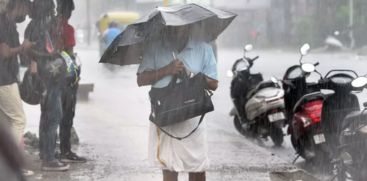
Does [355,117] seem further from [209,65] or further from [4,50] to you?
[4,50]

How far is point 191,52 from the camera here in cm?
491

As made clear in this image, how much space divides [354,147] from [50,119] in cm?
272

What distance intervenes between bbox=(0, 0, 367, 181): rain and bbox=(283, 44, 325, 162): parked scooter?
13mm

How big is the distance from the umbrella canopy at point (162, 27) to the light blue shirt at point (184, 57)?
0.07 metres

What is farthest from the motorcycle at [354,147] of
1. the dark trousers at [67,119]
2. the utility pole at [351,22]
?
the utility pole at [351,22]

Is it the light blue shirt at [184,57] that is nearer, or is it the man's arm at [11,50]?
the light blue shirt at [184,57]


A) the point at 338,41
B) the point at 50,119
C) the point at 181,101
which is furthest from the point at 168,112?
the point at 338,41

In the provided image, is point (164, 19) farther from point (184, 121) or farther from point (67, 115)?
point (67, 115)

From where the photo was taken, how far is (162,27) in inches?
193

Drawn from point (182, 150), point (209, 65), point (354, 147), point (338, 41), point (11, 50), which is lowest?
point (338, 41)

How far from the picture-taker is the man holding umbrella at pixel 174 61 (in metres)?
4.84

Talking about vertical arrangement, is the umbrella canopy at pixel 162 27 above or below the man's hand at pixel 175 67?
above

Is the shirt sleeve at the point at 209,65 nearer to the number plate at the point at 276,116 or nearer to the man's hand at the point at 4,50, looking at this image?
the man's hand at the point at 4,50

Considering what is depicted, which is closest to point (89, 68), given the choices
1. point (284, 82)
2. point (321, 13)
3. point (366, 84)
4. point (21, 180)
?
point (321, 13)
